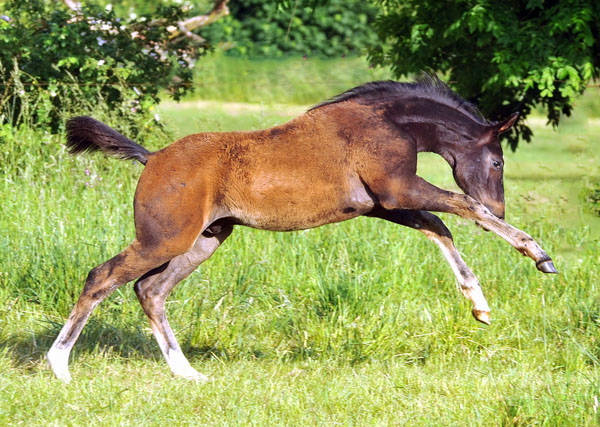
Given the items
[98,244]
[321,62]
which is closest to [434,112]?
[98,244]

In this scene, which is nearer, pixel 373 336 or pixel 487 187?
pixel 487 187

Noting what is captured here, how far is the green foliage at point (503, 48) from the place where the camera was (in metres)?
7.59

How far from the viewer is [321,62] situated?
819 inches

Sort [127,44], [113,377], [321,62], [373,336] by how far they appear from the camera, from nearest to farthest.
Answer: [113,377]
[373,336]
[127,44]
[321,62]

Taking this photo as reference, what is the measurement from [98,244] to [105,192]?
4.42 feet

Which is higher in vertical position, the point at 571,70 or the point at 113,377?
the point at 571,70

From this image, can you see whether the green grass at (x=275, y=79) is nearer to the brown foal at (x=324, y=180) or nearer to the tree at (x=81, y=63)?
the tree at (x=81, y=63)

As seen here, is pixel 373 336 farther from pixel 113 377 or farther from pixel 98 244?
pixel 98 244

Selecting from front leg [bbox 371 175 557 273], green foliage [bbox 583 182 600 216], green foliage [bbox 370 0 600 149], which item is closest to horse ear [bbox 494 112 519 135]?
front leg [bbox 371 175 557 273]

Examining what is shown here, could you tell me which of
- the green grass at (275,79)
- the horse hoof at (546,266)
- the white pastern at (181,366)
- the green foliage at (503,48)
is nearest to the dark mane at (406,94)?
the horse hoof at (546,266)

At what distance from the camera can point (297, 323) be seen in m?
5.95

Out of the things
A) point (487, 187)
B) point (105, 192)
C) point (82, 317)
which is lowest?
point (105, 192)

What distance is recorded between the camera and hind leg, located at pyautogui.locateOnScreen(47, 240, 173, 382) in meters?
5.13

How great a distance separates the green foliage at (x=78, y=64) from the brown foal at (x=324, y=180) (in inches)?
147
